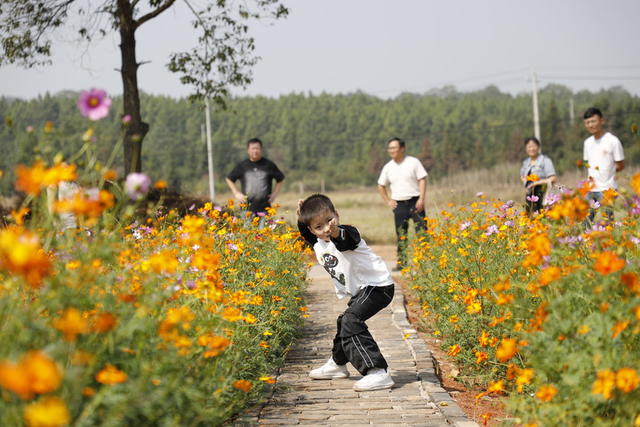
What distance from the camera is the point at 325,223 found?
420cm

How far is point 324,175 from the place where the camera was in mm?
78875

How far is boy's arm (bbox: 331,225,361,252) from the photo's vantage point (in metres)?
4.25

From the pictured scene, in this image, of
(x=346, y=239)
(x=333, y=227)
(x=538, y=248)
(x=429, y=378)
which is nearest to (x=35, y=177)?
(x=538, y=248)

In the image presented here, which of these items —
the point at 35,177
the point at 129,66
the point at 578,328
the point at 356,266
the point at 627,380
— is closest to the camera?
the point at 35,177

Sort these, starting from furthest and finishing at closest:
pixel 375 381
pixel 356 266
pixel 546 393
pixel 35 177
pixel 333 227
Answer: pixel 356 266 → pixel 375 381 → pixel 333 227 → pixel 546 393 → pixel 35 177

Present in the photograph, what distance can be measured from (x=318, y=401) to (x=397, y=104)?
98.8 m

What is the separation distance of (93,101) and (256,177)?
6651 mm

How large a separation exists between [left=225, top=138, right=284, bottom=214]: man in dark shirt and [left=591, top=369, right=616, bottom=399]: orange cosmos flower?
22.9 feet

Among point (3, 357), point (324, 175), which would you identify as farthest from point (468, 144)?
point (3, 357)

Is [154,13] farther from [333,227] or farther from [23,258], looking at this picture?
[23,258]

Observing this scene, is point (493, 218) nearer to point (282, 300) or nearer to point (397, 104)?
point (282, 300)

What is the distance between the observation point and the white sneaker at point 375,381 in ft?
14.0

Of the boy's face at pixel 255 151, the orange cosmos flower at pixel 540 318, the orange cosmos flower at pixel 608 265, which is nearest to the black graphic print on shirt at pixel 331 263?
the orange cosmos flower at pixel 540 318

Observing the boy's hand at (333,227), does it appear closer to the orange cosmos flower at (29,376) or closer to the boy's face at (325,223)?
the boy's face at (325,223)
